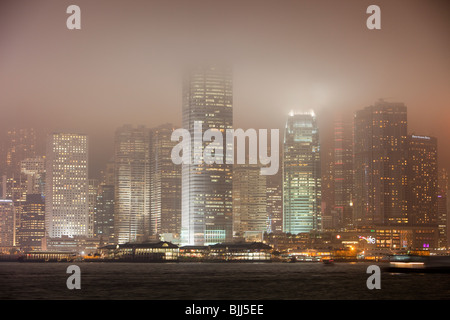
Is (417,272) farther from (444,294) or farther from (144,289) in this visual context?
(144,289)

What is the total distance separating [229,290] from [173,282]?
2306cm
